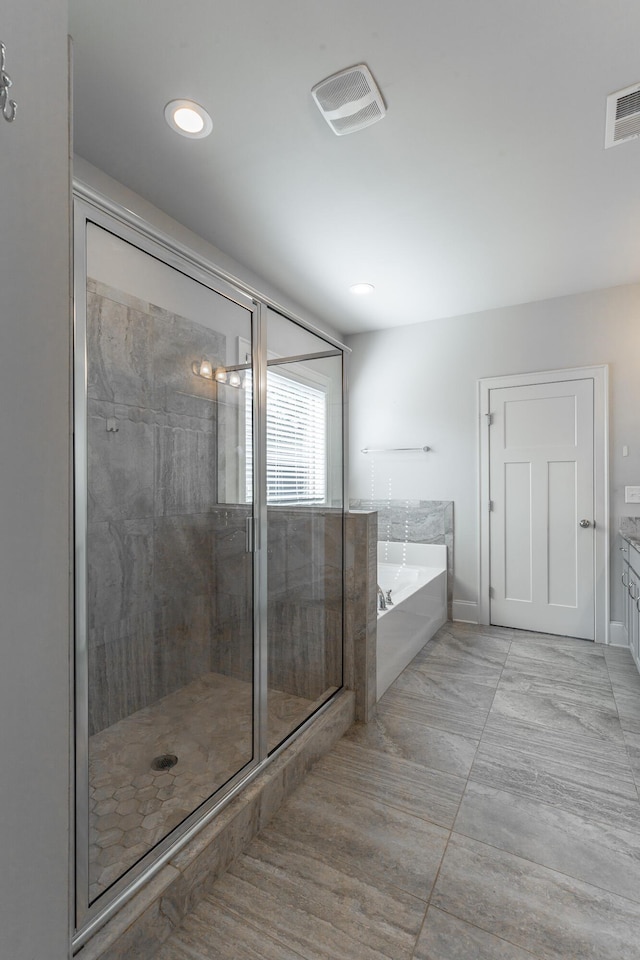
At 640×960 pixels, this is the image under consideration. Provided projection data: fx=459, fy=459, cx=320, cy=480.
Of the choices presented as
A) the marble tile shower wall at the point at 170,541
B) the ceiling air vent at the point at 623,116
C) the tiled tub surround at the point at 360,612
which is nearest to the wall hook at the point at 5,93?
the marble tile shower wall at the point at 170,541

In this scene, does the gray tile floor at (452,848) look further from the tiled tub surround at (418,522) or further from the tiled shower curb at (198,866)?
the tiled tub surround at (418,522)

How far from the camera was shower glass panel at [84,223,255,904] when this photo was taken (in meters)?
1.34

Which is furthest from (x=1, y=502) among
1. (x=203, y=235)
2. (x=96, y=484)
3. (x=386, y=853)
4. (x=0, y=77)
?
(x=203, y=235)

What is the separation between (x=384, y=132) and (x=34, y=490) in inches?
80.2

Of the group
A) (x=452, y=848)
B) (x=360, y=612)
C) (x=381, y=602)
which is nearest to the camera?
(x=452, y=848)

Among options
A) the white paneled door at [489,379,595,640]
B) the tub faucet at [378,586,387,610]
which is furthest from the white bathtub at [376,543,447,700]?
the white paneled door at [489,379,595,640]

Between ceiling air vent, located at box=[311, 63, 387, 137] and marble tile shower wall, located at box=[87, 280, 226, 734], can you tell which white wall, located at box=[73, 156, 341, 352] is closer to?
marble tile shower wall, located at box=[87, 280, 226, 734]

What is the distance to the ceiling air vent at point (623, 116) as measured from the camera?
1707 millimetres

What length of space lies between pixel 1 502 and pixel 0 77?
49 centimetres

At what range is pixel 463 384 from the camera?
3.91m

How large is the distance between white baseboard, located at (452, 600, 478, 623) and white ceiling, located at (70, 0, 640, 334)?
8.43 feet

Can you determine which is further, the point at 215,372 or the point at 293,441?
the point at 293,441

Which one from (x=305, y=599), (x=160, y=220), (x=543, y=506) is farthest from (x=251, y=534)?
(x=543, y=506)

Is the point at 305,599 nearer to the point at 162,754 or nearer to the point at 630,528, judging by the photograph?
the point at 162,754
